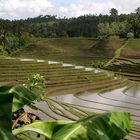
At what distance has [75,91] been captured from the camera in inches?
1623

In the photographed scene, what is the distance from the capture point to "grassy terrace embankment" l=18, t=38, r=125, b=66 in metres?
81.6

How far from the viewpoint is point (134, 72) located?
6181 cm

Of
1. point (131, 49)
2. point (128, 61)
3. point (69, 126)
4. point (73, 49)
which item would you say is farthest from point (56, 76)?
point (73, 49)

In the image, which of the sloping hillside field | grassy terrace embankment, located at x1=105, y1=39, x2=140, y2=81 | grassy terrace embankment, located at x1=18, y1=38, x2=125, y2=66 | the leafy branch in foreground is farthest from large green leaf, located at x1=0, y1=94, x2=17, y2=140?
grassy terrace embankment, located at x1=18, y1=38, x2=125, y2=66

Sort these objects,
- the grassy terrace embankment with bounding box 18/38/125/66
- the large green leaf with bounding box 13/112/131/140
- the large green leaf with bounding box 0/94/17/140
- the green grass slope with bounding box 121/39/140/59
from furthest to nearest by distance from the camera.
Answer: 1. the grassy terrace embankment with bounding box 18/38/125/66
2. the green grass slope with bounding box 121/39/140/59
3. the large green leaf with bounding box 13/112/131/140
4. the large green leaf with bounding box 0/94/17/140

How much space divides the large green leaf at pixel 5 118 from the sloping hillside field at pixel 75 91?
18811mm

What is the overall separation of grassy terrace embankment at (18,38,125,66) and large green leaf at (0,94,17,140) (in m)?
72.7

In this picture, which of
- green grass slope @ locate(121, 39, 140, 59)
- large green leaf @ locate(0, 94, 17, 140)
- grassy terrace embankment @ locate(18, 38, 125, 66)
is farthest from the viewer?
grassy terrace embankment @ locate(18, 38, 125, 66)

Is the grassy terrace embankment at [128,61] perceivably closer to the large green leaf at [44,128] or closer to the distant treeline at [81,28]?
the distant treeline at [81,28]

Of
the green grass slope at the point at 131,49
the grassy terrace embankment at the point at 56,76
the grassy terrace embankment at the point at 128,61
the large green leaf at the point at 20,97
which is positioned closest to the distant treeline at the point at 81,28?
the green grass slope at the point at 131,49

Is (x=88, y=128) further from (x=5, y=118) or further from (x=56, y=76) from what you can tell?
(x=56, y=76)

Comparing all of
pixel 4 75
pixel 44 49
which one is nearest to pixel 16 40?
pixel 44 49

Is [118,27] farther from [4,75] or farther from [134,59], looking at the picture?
[4,75]

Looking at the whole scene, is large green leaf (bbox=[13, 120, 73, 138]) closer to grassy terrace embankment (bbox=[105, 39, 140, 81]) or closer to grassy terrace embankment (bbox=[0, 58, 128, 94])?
grassy terrace embankment (bbox=[0, 58, 128, 94])
